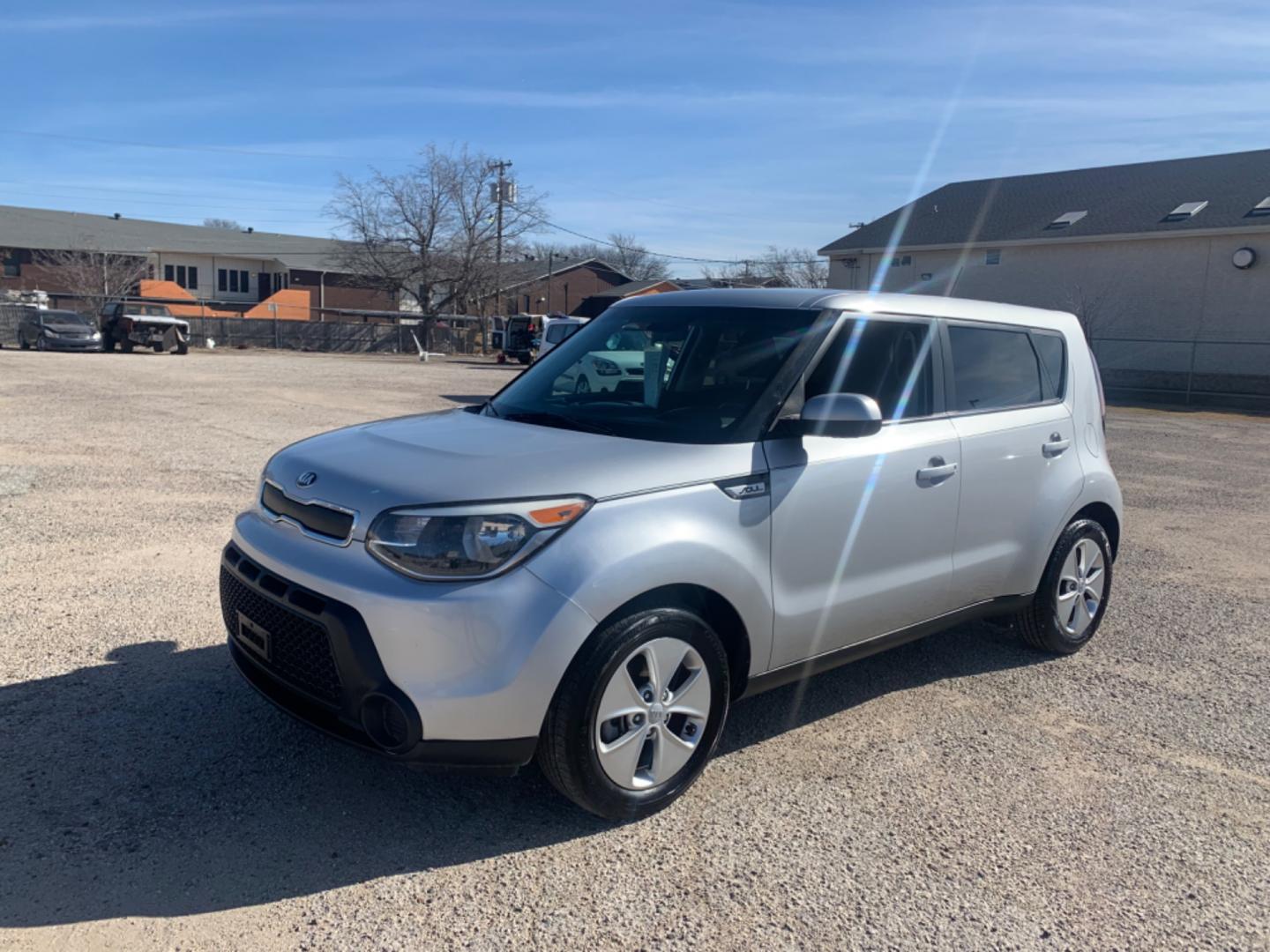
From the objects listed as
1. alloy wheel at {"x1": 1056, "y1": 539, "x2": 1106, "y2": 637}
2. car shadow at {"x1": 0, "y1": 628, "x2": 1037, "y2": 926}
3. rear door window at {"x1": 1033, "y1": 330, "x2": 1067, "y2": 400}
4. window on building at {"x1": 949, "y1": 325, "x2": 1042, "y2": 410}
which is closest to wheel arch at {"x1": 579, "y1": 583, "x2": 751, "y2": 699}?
car shadow at {"x1": 0, "y1": 628, "x2": 1037, "y2": 926}

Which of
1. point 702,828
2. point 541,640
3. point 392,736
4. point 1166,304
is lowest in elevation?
point 702,828

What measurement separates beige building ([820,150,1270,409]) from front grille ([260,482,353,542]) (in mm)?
26556

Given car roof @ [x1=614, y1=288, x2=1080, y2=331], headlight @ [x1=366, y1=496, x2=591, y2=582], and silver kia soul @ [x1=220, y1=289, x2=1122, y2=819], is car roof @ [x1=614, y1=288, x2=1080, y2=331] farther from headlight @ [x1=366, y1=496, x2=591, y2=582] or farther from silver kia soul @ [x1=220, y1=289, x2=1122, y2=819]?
headlight @ [x1=366, y1=496, x2=591, y2=582]

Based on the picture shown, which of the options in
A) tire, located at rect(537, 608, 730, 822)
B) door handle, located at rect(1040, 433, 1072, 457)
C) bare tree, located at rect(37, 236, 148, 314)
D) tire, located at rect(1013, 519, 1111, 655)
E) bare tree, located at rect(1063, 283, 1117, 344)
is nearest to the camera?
tire, located at rect(537, 608, 730, 822)

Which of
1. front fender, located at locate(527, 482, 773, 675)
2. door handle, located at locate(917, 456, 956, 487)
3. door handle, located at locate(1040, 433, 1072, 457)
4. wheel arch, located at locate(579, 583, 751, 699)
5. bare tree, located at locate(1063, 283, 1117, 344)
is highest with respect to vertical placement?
bare tree, located at locate(1063, 283, 1117, 344)

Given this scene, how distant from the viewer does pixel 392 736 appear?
3.06 meters

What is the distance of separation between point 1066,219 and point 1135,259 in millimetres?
2793

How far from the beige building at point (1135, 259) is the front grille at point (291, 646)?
1053 inches

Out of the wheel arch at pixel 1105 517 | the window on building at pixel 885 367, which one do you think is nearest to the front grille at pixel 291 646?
the window on building at pixel 885 367

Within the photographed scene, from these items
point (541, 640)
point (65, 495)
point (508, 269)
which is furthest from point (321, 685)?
point (508, 269)

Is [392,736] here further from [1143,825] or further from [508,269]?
[508,269]

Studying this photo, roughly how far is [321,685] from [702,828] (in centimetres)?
136

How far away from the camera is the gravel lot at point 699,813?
113 inches

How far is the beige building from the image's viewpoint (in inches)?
1094
